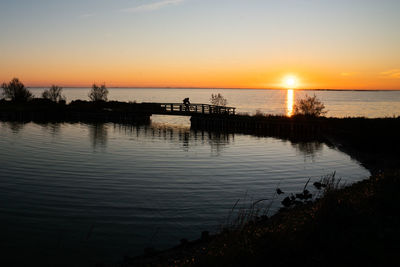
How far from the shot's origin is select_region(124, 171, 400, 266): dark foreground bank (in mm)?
7828

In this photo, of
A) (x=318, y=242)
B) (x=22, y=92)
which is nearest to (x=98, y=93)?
Result: (x=22, y=92)

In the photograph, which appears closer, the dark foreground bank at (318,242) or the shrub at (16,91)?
the dark foreground bank at (318,242)

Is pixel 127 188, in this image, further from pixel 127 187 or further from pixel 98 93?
pixel 98 93

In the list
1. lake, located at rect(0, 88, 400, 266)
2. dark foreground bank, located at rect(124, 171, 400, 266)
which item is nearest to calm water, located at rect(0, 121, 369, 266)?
lake, located at rect(0, 88, 400, 266)

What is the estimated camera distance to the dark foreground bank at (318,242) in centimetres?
783

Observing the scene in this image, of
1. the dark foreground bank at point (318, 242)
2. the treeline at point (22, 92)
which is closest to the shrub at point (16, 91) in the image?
the treeline at point (22, 92)

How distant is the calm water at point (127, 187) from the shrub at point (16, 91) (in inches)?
2013

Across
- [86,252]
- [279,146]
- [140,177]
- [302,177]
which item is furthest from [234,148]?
[86,252]

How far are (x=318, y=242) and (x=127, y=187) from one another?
12.2 metres

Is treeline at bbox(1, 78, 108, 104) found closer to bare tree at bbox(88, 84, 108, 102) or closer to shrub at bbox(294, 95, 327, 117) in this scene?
bare tree at bbox(88, 84, 108, 102)

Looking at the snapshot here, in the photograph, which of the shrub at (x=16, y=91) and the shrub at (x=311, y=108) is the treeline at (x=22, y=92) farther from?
the shrub at (x=311, y=108)

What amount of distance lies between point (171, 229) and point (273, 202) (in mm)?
5788

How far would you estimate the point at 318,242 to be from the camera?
882 cm

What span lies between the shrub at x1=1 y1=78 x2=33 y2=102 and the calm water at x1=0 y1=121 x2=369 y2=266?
51124 mm
